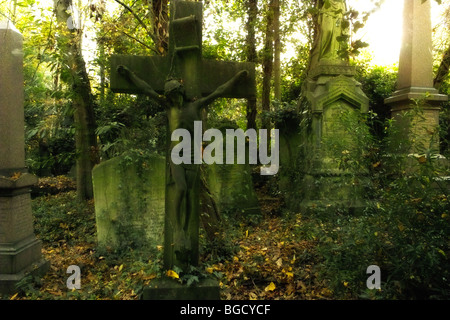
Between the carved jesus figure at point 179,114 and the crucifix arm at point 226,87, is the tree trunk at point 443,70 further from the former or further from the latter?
the carved jesus figure at point 179,114

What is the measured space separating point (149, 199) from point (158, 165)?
59cm

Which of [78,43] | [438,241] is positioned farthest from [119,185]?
[438,241]

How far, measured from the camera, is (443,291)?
2723mm

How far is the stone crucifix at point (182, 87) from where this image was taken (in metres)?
3.06

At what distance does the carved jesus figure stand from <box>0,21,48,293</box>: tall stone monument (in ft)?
7.31

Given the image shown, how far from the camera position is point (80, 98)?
7.39 meters

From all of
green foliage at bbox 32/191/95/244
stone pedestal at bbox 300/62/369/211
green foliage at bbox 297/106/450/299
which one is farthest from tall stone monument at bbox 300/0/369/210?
green foliage at bbox 32/191/95/244

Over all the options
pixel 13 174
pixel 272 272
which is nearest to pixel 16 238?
pixel 13 174

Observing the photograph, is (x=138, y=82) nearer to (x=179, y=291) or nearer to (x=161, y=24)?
(x=179, y=291)

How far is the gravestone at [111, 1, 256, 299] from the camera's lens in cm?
306

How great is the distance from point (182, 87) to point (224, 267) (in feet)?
7.30

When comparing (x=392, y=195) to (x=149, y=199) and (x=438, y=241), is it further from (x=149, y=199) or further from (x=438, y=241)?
(x=149, y=199)

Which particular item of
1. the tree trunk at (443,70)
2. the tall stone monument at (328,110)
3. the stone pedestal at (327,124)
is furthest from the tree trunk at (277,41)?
the tree trunk at (443,70)

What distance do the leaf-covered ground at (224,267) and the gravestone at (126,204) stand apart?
0.39 metres
